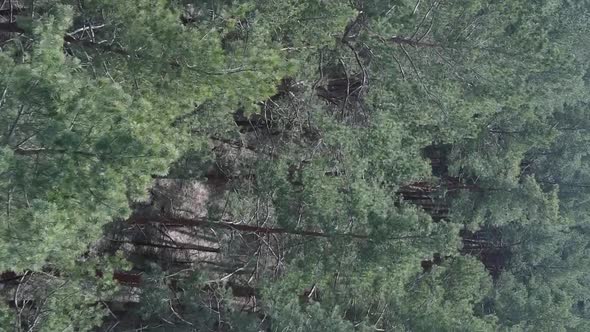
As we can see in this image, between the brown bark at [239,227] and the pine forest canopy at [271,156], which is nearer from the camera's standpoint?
the pine forest canopy at [271,156]

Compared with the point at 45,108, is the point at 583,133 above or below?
above

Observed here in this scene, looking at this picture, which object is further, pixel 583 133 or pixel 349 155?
pixel 583 133

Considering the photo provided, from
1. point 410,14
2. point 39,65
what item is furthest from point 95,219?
point 410,14

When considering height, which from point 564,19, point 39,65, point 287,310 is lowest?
point 287,310

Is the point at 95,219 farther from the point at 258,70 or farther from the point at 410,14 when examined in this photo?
the point at 410,14

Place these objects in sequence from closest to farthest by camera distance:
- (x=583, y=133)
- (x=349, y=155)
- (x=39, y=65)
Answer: (x=39, y=65)
(x=349, y=155)
(x=583, y=133)

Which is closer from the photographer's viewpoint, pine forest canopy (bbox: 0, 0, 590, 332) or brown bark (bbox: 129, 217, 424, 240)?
pine forest canopy (bbox: 0, 0, 590, 332)

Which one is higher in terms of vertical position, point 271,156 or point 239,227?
point 271,156

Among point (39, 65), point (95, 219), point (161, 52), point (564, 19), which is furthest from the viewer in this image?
point (564, 19)
